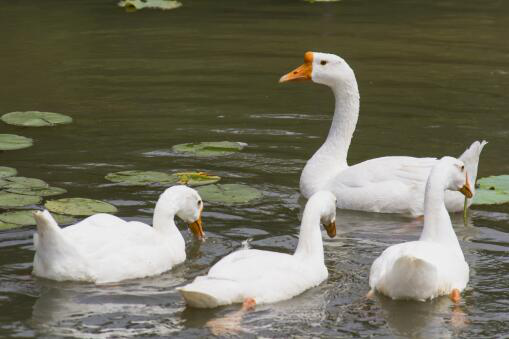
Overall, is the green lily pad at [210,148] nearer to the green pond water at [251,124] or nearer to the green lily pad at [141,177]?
the green pond water at [251,124]

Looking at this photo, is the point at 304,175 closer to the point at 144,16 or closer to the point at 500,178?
the point at 500,178

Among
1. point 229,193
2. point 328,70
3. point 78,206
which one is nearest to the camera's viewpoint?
point 78,206

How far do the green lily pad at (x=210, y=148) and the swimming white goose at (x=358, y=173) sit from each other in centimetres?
126

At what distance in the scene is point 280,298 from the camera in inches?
303

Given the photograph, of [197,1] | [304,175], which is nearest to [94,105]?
[304,175]

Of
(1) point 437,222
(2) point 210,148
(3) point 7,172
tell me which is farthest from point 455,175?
(3) point 7,172

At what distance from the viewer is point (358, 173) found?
10391 mm

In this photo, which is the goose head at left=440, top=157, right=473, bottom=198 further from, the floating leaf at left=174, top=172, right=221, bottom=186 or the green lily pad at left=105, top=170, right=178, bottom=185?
the green lily pad at left=105, top=170, right=178, bottom=185

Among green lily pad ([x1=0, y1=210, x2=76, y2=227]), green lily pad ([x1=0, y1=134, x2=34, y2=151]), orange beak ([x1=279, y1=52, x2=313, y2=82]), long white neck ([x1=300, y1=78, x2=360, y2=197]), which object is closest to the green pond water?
green lily pad ([x1=0, y1=134, x2=34, y2=151])

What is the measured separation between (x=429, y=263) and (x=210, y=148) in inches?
183

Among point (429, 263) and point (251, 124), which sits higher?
point (251, 124)

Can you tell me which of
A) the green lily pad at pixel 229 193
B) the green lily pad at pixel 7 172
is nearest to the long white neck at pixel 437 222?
the green lily pad at pixel 229 193

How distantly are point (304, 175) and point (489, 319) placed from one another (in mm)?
3543

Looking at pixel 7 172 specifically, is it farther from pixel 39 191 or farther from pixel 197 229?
pixel 197 229
